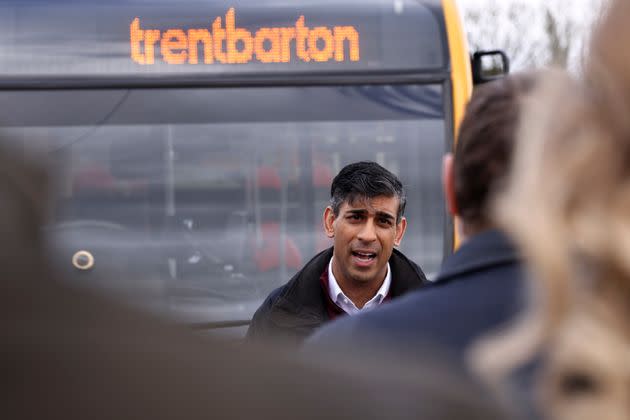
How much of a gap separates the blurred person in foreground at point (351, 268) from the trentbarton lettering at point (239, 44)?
196 cm

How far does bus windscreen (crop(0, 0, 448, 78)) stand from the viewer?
6.57 metres

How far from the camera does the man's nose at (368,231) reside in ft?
15.2

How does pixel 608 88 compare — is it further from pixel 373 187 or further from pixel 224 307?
pixel 224 307

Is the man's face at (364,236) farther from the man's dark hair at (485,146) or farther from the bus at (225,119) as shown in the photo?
the man's dark hair at (485,146)

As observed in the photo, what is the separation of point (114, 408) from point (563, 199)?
0.54 m

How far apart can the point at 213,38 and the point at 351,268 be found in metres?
2.62

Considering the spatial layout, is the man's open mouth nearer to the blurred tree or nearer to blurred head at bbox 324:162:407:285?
blurred head at bbox 324:162:407:285

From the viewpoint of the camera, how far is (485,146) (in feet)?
6.45

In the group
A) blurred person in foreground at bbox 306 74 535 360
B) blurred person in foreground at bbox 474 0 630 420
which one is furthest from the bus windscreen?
blurred person in foreground at bbox 474 0 630 420

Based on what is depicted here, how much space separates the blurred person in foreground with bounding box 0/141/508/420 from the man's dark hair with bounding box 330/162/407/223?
3.84 metres

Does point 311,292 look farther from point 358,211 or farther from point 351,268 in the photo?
point 358,211

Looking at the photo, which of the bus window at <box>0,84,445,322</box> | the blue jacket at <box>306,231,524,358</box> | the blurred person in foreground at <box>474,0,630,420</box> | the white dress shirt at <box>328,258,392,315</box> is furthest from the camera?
the bus window at <box>0,84,445,322</box>

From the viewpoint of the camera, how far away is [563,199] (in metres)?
1.13

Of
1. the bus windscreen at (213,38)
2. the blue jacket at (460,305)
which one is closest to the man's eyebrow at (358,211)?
the bus windscreen at (213,38)
